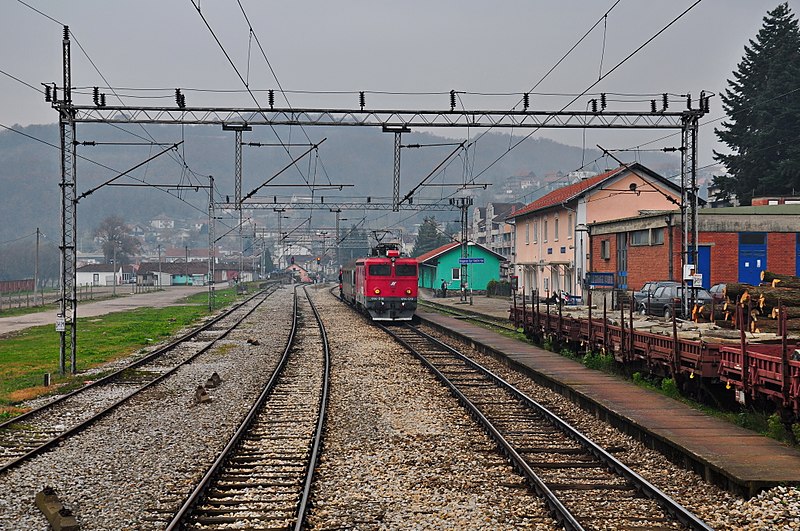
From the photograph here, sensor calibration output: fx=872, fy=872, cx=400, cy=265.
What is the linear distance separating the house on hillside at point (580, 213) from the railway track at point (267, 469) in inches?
1197

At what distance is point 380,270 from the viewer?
37.5m

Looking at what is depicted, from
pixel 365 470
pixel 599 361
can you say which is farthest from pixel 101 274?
pixel 365 470

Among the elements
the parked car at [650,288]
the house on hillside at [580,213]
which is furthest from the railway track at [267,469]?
the house on hillside at [580,213]

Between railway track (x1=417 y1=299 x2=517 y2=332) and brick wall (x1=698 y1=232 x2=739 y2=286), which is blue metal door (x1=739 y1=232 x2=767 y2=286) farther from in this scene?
railway track (x1=417 y1=299 x2=517 y2=332)

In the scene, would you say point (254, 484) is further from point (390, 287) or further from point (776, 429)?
point (390, 287)

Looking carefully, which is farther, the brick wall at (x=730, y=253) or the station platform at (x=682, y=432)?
the brick wall at (x=730, y=253)

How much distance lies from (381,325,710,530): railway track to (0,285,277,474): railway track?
20.1ft

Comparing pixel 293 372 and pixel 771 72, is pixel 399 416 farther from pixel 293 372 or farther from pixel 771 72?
pixel 771 72

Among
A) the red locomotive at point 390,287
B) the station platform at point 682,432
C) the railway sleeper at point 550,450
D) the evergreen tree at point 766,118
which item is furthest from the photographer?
the evergreen tree at point 766,118

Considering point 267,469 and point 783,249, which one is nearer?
point 267,469

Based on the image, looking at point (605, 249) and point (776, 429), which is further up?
point (605, 249)

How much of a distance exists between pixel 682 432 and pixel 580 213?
3928cm

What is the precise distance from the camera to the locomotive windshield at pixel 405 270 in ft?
123

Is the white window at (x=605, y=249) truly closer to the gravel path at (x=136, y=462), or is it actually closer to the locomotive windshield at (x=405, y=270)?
the locomotive windshield at (x=405, y=270)
